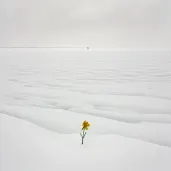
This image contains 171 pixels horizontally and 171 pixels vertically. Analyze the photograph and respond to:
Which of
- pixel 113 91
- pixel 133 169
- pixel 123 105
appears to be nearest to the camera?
pixel 133 169

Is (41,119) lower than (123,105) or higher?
lower

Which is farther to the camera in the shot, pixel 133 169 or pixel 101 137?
pixel 101 137

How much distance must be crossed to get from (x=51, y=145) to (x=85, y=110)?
1036 mm

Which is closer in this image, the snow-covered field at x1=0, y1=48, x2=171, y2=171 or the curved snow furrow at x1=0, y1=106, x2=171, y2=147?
the snow-covered field at x1=0, y1=48, x2=171, y2=171

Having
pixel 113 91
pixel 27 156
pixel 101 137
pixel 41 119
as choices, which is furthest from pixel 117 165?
pixel 113 91

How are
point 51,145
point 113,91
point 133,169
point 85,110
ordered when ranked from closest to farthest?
point 133,169 < point 51,145 < point 85,110 < point 113,91

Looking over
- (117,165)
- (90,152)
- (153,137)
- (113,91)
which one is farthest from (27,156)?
(113,91)

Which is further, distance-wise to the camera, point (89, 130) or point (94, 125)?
point (94, 125)

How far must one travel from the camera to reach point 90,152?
62.8 inches

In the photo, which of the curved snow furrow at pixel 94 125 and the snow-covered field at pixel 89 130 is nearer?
the snow-covered field at pixel 89 130

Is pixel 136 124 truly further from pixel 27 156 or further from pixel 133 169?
pixel 27 156

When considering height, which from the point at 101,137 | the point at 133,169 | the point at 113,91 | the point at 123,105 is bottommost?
the point at 133,169

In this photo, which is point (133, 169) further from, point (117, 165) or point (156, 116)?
point (156, 116)

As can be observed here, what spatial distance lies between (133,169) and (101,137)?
19.5 inches
